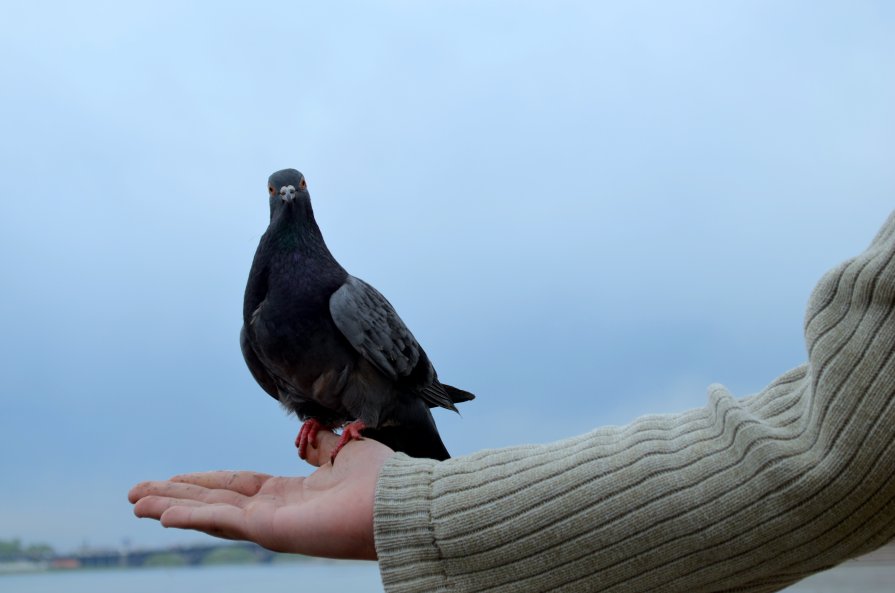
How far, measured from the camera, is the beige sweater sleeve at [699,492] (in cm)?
143

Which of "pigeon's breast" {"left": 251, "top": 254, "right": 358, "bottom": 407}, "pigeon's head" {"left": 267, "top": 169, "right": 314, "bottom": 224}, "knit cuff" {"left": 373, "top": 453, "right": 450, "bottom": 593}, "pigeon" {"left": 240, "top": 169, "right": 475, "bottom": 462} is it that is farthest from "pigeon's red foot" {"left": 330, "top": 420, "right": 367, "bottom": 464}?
"pigeon's head" {"left": 267, "top": 169, "right": 314, "bottom": 224}

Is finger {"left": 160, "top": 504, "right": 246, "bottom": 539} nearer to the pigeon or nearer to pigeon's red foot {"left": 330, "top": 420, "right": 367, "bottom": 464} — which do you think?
pigeon's red foot {"left": 330, "top": 420, "right": 367, "bottom": 464}

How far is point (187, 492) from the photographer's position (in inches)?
85.6

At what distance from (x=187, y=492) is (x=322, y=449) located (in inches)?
27.3

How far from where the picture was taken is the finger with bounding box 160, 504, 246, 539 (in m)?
1.99

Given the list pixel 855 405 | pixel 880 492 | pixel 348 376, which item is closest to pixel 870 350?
pixel 855 405

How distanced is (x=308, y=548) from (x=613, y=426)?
0.78m

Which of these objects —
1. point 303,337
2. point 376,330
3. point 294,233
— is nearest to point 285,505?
point 303,337

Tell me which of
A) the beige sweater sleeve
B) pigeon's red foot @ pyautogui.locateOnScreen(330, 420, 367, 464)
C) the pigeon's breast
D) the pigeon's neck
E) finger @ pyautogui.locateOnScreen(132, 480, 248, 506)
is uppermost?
the pigeon's neck

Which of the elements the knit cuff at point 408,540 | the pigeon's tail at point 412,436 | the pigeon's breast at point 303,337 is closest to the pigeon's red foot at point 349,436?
the pigeon's breast at point 303,337

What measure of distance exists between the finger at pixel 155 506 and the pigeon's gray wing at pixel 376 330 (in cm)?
94

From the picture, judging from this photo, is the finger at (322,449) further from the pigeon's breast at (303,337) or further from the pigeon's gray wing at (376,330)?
the pigeon's gray wing at (376,330)

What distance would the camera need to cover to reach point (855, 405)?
141cm

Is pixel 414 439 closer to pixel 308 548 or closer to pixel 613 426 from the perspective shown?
pixel 308 548
